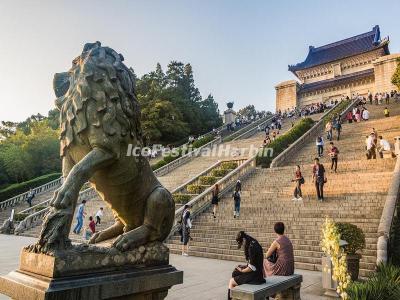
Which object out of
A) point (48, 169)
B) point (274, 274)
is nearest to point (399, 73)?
point (274, 274)

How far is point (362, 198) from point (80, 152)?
11693 mm

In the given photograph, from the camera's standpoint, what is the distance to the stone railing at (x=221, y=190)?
13406 mm

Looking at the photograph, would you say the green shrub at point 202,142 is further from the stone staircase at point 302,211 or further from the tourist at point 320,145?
the tourist at point 320,145

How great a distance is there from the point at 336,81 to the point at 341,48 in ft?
53.9

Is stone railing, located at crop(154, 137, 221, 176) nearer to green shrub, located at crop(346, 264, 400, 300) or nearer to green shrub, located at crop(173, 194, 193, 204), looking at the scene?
green shrub, located at crop(173, 194, 193, 204)

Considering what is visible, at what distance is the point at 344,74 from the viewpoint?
52344 millimetres

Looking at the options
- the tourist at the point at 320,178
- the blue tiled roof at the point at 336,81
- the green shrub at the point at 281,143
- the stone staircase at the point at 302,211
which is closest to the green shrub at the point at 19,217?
Answer: the stone staircase at the point at 302,211

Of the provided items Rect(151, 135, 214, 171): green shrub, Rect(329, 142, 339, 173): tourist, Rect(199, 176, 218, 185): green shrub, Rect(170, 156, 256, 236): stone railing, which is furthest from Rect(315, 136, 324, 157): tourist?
Rect(151, 135, 214, 171): green shrub

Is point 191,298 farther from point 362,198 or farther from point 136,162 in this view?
point 362,198

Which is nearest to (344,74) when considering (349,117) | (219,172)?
(349,117)

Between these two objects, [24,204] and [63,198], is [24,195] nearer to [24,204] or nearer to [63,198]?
[24,204]

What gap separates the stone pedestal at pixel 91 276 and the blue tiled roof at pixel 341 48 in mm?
58366

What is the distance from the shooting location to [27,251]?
115 inches

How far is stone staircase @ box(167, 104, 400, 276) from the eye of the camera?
10.2m
